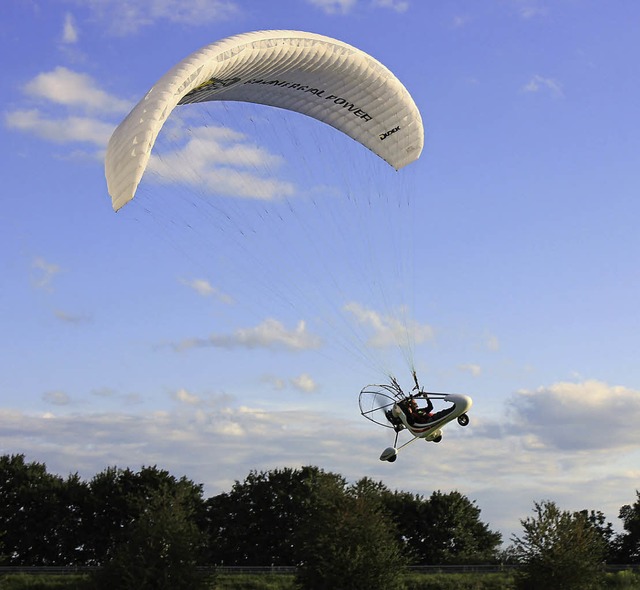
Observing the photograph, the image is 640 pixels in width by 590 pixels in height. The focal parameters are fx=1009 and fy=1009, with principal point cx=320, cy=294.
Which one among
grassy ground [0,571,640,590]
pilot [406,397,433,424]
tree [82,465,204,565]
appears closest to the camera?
pilot [406,397,433,424]

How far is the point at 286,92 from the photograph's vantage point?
2708 cm

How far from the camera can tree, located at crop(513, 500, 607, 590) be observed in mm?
43938

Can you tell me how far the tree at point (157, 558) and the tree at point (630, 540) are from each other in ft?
97.8

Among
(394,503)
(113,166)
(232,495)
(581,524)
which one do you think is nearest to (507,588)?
(581,524)

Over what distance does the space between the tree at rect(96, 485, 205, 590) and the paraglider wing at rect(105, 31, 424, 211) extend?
21788 mm

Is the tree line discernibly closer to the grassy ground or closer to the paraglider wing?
the grassy ground

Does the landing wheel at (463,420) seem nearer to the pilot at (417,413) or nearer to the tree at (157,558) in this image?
the pilot at (417,413)

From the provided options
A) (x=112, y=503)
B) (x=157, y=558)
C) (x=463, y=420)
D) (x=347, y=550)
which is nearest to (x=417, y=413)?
(x=463, y=420)

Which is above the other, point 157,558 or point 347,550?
Result: point 347,550

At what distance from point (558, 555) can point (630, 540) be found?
19345mm

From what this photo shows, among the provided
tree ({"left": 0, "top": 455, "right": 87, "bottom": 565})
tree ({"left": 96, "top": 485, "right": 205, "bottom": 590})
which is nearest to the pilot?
tree ({"left": 96, "top": 485, "right": 205, "bottom": 590})

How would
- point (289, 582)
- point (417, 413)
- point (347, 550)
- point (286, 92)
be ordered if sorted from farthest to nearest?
point (289, 582) < point (347, 550) < point (286, 92) < point (417, 413)

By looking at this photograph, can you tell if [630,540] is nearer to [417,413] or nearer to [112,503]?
[112,503]

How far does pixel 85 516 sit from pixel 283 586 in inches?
686
